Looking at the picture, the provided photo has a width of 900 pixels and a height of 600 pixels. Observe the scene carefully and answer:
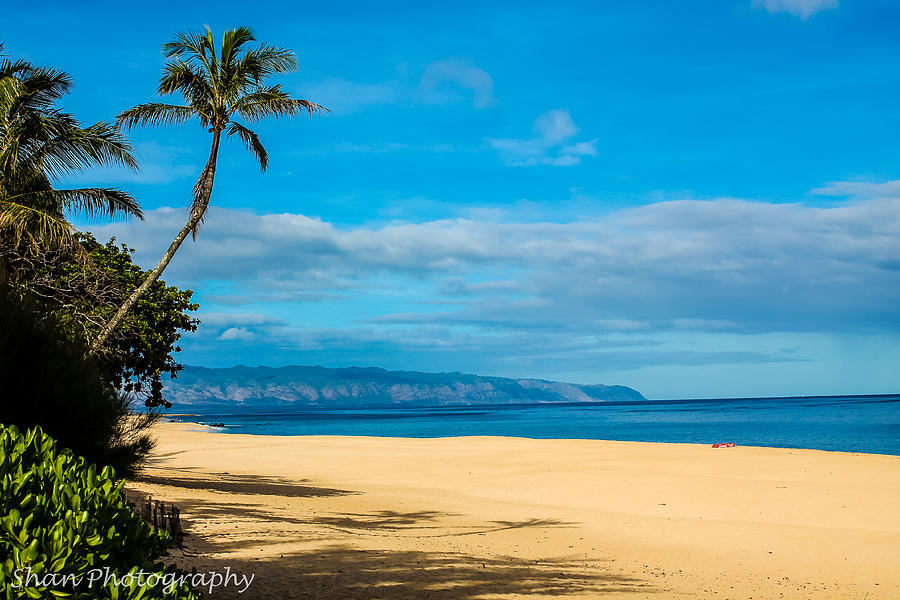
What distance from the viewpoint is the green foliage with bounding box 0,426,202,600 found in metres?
3.60

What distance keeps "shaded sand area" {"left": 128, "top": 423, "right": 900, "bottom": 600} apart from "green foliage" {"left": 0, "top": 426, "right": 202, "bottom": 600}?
415 centimetres

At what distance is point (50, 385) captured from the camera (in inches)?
312

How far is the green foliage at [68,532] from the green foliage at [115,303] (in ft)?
39.3

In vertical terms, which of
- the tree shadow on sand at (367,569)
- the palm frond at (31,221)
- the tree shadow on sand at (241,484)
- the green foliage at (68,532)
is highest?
the palm frond at (31,221)

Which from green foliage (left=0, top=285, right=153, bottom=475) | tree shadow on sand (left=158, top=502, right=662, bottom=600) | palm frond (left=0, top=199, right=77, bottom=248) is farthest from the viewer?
palm frond (left=0, top=199, right=77, bottom=248)

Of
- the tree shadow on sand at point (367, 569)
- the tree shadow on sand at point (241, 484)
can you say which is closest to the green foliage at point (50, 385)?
the tree shadow on sand at point (367, 569)

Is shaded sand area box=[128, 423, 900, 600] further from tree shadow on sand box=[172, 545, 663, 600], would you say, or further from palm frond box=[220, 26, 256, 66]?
palm frond box=[220, 26, 256, 66]

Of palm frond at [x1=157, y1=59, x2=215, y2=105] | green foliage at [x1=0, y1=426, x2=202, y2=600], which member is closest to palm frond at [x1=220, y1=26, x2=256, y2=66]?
palm frond at [x1=157, y1=59, x2=215, y2=105]

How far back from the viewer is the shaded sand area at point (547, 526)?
9805 millimetres

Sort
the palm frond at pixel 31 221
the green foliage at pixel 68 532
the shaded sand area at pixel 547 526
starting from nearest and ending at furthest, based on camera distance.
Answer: the green foliage at pixel 68 532 → the shaded sand area at pixel 547 526 → the palm frond at pixel 31 221

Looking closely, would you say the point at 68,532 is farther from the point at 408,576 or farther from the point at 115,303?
the point at 115,303

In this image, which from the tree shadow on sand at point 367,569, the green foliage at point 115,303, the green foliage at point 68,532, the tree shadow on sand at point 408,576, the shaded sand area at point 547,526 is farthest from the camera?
the green foliage at point 115,303

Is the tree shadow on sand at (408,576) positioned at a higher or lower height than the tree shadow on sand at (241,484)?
higher

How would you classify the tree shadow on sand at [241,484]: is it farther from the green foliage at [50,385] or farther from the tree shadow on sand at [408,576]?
the green foliage at [50,385]
